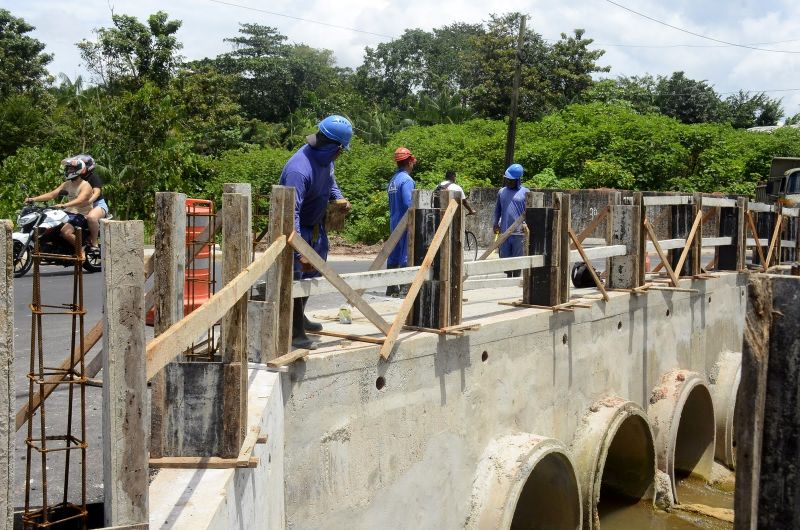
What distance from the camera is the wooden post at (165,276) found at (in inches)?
143

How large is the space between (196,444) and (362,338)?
77.8 inches

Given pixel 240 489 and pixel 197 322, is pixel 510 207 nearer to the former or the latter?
pixel 240 489

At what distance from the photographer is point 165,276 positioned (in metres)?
3.71

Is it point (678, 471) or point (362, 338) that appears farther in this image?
point (678, 471)

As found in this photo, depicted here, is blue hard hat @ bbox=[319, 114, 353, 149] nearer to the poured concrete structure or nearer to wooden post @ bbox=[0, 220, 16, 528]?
the poured concrete structure

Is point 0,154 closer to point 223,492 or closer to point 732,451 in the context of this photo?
point 732,451

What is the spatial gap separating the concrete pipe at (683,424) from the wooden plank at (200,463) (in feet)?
21.9

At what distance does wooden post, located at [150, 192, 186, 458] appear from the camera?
3.62 m

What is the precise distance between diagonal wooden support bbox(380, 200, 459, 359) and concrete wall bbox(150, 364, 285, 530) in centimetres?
100

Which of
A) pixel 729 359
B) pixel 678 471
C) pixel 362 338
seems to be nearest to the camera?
pixel 362 338

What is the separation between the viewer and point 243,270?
3.91 meters

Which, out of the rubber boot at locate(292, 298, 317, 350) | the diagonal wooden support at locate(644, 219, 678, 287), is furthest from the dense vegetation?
the rubber boot at locate(292, 298, 317, 350)

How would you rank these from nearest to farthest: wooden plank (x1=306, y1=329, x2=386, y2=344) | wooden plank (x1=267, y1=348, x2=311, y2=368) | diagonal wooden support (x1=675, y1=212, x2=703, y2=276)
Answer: wooden plank (x1=267, y1=348, x2=311, y2=368) < wooden plank (x1=306, y1=329, x2=386, y2=344) < diagonal wooden support (x1=675, y1=212, x2=703, y2=276)

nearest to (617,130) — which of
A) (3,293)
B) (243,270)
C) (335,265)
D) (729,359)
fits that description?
(335,265)
